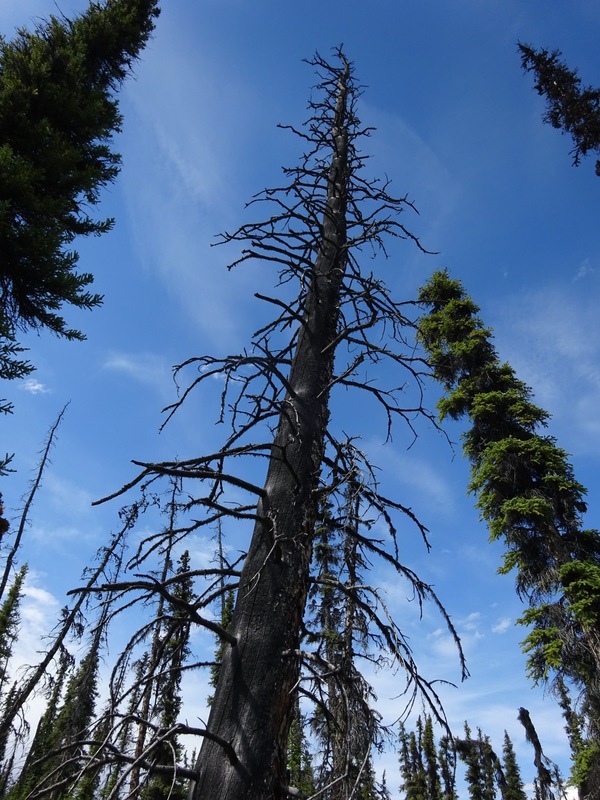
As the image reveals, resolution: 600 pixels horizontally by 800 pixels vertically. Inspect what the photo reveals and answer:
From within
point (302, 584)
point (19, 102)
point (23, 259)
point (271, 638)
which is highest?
point (19, 102)

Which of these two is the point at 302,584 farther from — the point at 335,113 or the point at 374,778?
the point at 335,113

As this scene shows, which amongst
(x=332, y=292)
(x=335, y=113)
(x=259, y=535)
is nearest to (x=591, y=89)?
(x=335, y=113)

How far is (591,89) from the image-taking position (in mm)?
10914

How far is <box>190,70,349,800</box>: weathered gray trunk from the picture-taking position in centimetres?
205

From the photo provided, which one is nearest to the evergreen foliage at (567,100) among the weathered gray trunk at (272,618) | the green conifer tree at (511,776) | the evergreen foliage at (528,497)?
the evergreen foliage at (528,497)

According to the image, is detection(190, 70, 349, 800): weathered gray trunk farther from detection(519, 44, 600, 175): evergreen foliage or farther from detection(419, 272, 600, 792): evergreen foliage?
detection(519, 44, 600, 175): evergreen foliage

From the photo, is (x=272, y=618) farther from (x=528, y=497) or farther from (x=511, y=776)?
(x=511, y=776)

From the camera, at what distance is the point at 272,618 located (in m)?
2.43

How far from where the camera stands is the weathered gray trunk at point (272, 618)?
2049 millimetres

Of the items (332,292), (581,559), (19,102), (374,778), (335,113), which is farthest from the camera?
(581,559)

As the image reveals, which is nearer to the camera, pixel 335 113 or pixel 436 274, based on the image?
pixel 335 113

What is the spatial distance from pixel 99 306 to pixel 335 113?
4096 millimetres

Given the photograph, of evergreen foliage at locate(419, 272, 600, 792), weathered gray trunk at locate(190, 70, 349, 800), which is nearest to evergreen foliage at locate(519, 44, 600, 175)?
evergreen foliage at locate(419, 272, 600, 792)

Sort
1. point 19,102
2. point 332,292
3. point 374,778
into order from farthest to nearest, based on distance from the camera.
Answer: point 19,102 → point 332,292 → point 374,778
